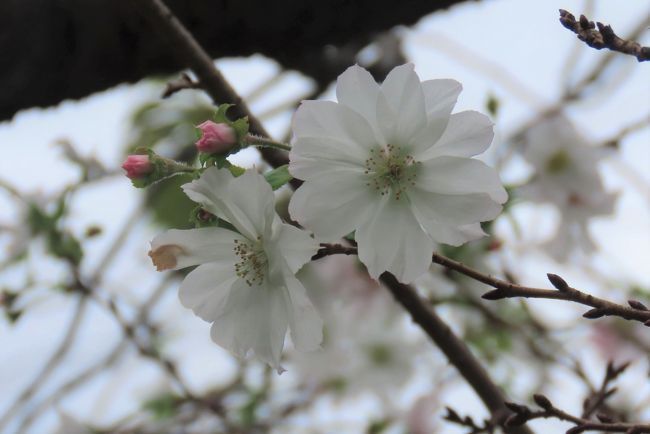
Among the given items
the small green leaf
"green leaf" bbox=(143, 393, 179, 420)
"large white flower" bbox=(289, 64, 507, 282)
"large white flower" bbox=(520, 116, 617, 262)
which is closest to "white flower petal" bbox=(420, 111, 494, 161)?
"large white flower" bbox=(289, 64, 507, 282)

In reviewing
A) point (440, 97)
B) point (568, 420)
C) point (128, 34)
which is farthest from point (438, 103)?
point (128, 34)

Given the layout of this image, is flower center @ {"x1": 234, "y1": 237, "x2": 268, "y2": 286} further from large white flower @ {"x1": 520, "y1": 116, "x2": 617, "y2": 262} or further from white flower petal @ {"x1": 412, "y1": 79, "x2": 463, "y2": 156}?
large white flower @ {"x1": 520, "y1": 116, "x2": 617, "y2": 262}

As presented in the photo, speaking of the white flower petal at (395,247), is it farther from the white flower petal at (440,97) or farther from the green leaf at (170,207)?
the green leaf at (170,207)

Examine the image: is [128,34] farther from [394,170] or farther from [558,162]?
[558,162]

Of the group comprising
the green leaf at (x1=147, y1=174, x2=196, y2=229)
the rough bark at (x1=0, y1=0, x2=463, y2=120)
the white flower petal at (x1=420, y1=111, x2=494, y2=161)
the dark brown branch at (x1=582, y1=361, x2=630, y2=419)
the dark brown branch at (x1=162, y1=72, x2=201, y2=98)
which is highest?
the green leaf at (x1=147, y1=174, x2=196, y2=229)

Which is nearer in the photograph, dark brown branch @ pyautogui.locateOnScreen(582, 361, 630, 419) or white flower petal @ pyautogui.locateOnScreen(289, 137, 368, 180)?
white flower petal @ pyautogui.locateOnScreen(289, 137, 368, 180)

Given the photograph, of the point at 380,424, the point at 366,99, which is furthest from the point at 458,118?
the point at 380,424

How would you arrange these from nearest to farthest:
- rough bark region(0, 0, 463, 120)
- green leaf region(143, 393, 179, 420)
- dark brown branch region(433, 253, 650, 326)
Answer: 1. dark brown branch region(433, 253, 650, 326)
2. rough bark region(0, 0, 463, 120)
3. green leaf region(143, 393, 179, 420)

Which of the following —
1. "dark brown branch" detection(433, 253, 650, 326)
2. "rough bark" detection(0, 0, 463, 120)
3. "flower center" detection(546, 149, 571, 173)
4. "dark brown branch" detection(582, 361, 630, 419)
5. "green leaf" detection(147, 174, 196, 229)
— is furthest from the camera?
A: "green leaf" detection(147, 174, 196, 229)
